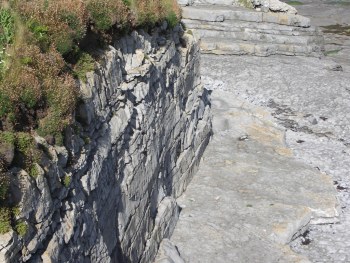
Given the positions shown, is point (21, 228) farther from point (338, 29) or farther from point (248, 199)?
point (338, 29)

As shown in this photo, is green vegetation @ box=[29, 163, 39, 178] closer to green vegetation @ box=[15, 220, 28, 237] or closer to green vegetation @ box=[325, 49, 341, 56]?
green vegetation @ box=[15, 220, 28, 237]

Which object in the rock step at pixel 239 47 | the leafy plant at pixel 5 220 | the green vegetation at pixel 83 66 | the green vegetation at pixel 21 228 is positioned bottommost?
the rock step at pixel 239 47

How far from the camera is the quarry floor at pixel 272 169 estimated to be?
71.5 ft

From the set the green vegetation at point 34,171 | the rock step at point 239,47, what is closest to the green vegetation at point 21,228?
the green vegetation at point 34,171

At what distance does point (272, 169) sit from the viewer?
28.2 metres

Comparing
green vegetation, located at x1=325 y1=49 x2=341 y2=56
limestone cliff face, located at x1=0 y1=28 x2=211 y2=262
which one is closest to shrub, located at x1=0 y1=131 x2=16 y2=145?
limestone cliff face, located at x1=0 y1=28 x2=211 y2=262

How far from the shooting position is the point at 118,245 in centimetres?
1584

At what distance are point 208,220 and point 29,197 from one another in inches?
541

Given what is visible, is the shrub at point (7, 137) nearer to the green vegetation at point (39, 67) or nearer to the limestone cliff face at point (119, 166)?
the green vegetation at point (39, 67)

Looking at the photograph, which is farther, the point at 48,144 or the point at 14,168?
the point at 48,144

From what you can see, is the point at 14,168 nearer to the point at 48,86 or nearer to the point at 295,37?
the point at 48,86

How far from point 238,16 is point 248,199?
3102cm

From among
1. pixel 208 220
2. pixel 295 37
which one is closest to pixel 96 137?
pixel 208 220

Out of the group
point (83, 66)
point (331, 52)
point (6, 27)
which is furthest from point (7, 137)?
point (331, 52)
